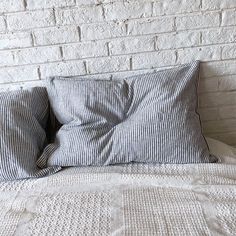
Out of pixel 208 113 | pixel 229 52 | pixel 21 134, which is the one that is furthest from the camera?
pixel 208 113

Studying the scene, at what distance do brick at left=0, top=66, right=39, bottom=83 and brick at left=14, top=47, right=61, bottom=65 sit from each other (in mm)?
33

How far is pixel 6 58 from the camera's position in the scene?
1538 millimetres

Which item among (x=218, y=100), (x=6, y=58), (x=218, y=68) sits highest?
(x=6, y=58)

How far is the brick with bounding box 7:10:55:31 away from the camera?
1466 millimetres

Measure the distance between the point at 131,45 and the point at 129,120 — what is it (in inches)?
14.4

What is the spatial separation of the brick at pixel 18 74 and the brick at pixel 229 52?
2.93 feet

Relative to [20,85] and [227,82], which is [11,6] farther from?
[227,82]

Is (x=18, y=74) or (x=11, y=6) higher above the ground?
(x=11, y=6)

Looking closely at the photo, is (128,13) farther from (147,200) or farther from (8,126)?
(147,200)

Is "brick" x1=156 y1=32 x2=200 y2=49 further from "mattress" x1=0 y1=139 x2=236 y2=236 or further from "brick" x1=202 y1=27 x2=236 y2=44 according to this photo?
"mattress" x1=0 y1=139 x2=236 y2=236

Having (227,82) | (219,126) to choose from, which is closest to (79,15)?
(227,82)

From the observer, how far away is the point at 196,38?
60.5 inches

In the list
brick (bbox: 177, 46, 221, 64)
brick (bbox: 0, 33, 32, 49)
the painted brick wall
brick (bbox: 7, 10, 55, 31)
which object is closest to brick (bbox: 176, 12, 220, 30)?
the painted brick wall

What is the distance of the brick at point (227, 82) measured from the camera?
1615 mm
